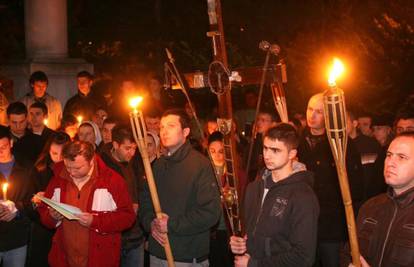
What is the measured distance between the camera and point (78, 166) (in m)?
6.17

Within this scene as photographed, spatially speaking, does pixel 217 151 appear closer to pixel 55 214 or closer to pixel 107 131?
pixel 107 131

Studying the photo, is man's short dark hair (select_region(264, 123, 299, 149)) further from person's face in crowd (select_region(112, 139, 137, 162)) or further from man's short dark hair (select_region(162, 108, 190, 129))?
person's face in crowd (select_region(112, 139, 137, 162))

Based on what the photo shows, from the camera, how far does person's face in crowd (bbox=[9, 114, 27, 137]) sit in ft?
28.0

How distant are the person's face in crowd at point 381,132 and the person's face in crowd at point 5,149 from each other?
489 cm

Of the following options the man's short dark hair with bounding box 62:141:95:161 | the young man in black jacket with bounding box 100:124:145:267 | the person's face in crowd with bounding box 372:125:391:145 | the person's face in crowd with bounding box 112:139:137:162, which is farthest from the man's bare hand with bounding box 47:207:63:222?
the person's face in crowd with bounding box 372:125:391:145

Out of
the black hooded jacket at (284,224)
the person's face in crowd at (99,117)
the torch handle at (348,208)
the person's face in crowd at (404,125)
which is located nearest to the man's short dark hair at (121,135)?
the black hooded jacket at (284,224)

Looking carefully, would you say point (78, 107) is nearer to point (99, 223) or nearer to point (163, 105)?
point (163, 105)

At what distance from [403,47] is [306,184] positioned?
10536 mm

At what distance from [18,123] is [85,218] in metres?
2.93

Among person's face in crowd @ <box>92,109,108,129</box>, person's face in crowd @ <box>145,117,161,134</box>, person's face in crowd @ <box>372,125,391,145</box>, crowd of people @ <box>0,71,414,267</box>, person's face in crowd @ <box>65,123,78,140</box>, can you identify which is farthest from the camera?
person's face in crowd @ <box>92,109,108,129</box>

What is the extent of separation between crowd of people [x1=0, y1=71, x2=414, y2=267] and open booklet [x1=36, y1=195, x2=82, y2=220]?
33 millimetres

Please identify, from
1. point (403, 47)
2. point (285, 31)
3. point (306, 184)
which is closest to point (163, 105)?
point (306, 184)

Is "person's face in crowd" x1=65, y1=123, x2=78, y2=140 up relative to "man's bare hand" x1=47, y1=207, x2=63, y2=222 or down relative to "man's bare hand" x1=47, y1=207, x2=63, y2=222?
up

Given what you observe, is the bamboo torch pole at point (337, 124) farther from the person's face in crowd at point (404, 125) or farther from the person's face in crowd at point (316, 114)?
the person's face in crowd at point (404, 125)
